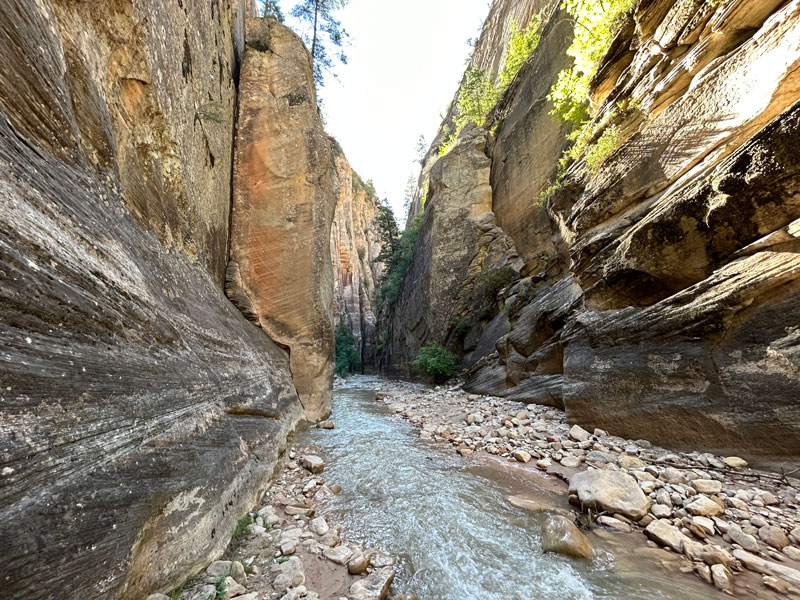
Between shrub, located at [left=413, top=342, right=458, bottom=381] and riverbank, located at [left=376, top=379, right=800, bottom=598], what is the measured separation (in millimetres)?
8459

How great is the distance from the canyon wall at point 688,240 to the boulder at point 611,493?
158cm

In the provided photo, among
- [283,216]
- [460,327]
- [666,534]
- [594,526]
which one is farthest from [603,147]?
[460,327]

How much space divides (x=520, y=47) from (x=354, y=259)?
1188 inches

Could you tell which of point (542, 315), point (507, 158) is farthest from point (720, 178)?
point (507, 158)

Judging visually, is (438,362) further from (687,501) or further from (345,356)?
(345,356)

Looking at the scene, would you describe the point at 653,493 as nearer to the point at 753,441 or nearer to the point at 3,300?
the point at 753,441

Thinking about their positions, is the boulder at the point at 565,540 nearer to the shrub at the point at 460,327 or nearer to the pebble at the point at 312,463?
the pebble at the point at 312,463

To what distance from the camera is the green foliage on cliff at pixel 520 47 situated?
15345 mm

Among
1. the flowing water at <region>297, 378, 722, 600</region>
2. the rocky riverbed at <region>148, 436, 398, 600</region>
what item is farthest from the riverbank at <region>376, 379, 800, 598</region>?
the rocky riverbed at <region>148, 436, 398, 600</region>

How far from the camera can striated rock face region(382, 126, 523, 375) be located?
1426 cm

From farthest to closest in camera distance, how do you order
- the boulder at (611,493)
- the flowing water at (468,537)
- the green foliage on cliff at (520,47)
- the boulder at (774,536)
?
the green foliage on cliff at (520,47), the boulder at (611,493), the boulder at (774,536), the flowing water at (468,537)

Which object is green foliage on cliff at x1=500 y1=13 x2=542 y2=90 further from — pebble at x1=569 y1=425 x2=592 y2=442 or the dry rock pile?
the dry rock pile

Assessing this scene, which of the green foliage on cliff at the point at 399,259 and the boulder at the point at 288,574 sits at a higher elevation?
the green foliage on cliff at the point at 399,259

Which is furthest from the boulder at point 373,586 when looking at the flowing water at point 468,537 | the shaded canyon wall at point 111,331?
the shaded canyon wall at point 111,331
